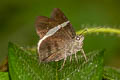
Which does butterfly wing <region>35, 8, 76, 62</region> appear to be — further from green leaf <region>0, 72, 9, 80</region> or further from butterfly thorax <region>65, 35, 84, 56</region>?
green leaf <region>0, 72, 9, 80</region>

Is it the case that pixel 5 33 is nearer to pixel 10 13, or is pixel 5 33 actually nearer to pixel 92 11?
pixel 10 13

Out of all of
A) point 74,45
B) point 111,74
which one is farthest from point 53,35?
point 111,74

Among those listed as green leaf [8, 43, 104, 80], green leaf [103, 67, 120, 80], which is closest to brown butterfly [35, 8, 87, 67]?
green leaf [8, 43, 104, 80]

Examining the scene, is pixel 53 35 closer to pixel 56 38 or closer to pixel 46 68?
pixel 56 38

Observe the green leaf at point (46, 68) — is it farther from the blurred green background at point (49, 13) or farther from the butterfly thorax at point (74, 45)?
the blurred green background at point (49, 13)

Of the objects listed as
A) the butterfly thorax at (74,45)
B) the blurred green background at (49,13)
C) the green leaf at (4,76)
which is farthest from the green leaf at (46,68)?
the blurred green background at (49,13)

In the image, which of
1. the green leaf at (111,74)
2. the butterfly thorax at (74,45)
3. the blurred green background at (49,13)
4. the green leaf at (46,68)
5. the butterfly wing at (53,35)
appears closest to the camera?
the green leaf at (46,68)

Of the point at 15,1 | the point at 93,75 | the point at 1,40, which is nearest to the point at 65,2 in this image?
the point at 15,1
